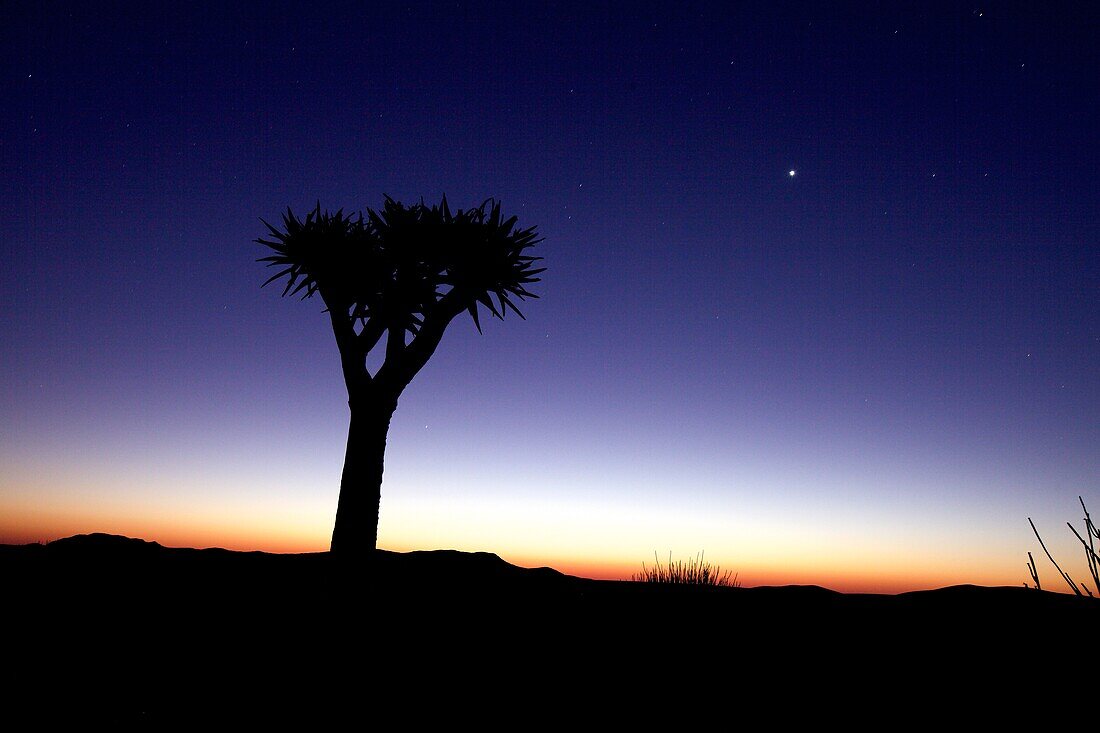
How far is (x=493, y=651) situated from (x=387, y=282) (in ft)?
23.3

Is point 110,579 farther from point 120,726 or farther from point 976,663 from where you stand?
point 976,663

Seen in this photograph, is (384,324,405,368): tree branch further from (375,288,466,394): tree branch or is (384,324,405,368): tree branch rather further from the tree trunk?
the tree trunk

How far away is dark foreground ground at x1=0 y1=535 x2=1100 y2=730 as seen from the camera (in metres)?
3.53

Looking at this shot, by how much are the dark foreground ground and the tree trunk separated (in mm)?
2065

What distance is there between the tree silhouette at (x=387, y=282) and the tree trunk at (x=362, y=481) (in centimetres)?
1

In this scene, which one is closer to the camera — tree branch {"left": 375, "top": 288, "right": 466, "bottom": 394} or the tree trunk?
the tree trunk

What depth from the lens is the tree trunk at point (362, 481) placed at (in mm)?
8516

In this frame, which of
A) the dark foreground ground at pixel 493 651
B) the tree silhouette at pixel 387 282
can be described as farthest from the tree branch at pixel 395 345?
the dark foreground ground at pixel 493 651

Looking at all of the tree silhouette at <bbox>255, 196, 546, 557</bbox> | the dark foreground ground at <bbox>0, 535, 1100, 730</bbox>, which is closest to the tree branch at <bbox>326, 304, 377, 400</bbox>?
the tree silhouette at <bbox>255, 196, 546, 557</bbox>

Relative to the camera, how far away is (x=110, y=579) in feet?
19.6

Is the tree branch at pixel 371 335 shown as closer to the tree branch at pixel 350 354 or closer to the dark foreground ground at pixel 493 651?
the tree branch at pixel 350 354

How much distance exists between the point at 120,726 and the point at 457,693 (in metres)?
1.75

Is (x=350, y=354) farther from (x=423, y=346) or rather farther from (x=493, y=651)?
(x=493, y=651)

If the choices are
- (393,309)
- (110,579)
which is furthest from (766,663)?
(393,309)
